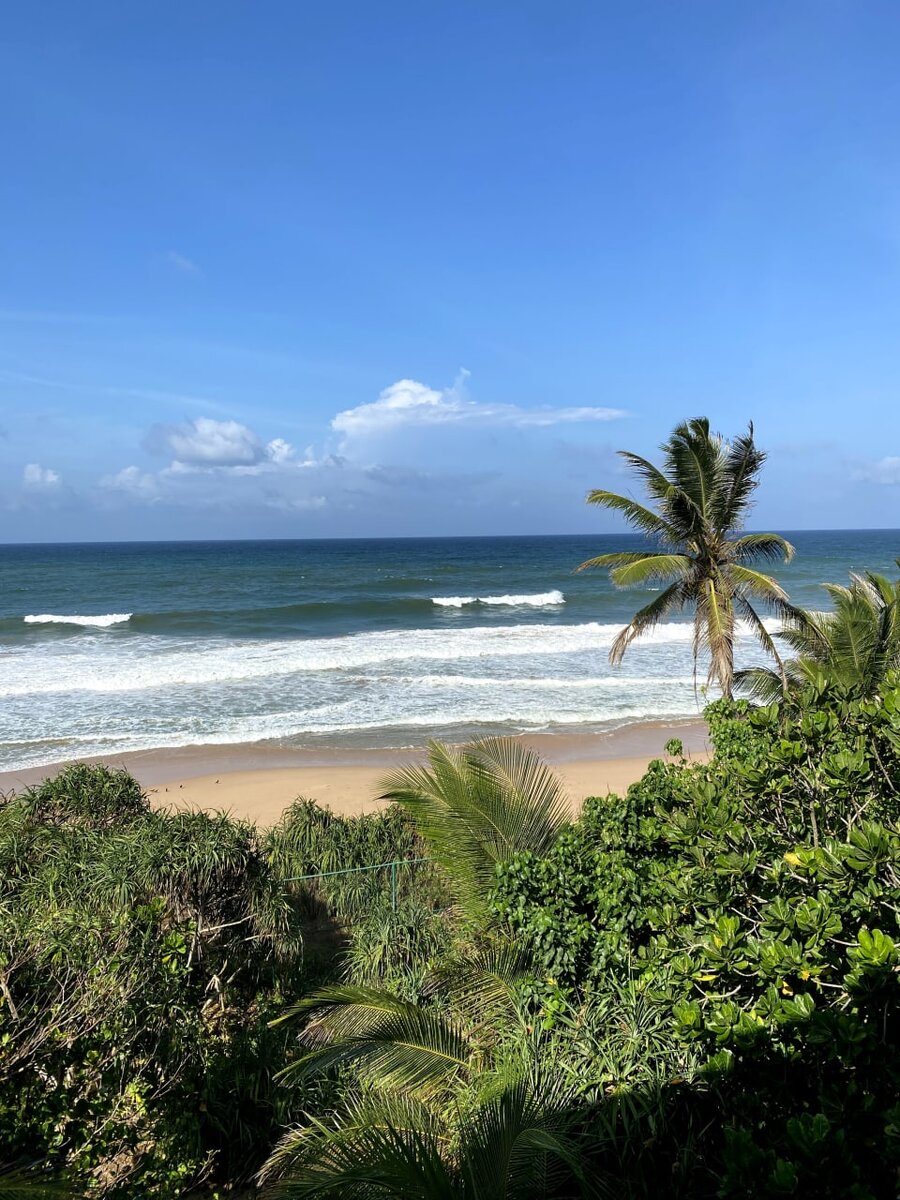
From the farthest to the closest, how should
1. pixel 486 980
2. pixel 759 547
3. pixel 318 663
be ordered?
pixel 318 663
pixel 759 547
pixel 486 980

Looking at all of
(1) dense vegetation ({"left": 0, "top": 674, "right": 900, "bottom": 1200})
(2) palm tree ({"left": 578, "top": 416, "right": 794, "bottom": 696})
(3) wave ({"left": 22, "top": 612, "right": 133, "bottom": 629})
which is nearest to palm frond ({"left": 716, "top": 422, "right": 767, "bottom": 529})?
(2) palm tree ({"left": 578, "top": 416, "right": 794, "bottom": 696})

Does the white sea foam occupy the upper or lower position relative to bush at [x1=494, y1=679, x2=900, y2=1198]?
lower

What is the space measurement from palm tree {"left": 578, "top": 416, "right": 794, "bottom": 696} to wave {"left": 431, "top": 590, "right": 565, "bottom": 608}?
32.5m

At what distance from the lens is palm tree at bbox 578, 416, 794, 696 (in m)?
12.8

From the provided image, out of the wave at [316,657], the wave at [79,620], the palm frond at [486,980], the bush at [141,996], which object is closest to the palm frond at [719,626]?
the palm frond at [486,980]

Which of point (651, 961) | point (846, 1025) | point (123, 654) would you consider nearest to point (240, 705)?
point (123, 654)

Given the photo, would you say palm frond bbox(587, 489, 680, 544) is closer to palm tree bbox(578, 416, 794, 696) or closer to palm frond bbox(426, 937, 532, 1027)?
palm tree bbox(578, 416, 794, 696)

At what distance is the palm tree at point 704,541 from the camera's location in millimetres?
12836

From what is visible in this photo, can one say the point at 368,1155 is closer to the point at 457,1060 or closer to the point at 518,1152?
the point at 518,1152

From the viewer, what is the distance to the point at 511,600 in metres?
49.0

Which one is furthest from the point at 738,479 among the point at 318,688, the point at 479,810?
the point at 318,688

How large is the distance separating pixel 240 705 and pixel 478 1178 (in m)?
19.3

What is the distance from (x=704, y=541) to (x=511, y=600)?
117 ft

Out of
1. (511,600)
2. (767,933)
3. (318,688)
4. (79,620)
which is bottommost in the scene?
(318,688)
